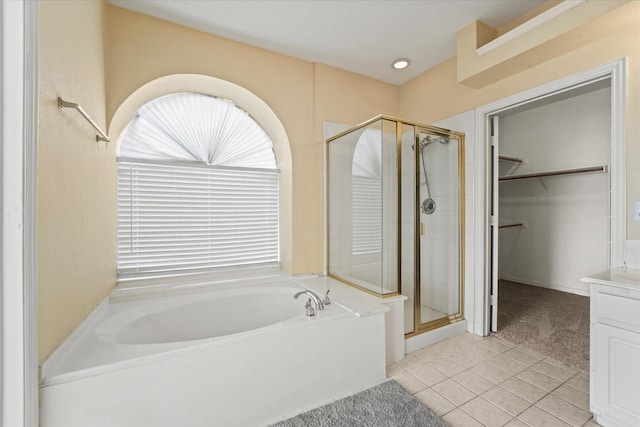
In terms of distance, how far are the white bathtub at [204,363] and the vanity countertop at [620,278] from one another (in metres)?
1.17

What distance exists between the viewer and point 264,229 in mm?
2793

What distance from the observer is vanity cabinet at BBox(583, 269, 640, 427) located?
A: 1.30 metres

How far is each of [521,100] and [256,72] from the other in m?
2.21

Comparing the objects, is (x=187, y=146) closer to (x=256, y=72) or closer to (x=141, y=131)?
(x=141, y=131)

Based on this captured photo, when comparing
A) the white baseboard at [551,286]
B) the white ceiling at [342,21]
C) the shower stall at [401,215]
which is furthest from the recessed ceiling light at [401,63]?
the white baseboard at [551,286]

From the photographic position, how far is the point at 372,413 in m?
1.52

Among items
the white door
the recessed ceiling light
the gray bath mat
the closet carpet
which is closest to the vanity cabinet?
the closet carpet

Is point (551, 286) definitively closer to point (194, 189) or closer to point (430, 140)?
point (430, 140)

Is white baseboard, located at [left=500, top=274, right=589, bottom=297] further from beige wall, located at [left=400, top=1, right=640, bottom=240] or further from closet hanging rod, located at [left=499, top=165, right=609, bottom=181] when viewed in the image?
beige wall, located at [left=400, top=1, right=640, bottom=240]

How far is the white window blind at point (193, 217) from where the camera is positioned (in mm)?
2268

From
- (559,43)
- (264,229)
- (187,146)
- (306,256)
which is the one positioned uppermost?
(559,43)

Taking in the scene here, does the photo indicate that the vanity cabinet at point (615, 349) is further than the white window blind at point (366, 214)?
No

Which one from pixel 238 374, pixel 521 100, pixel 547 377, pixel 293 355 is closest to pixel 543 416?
pixel 547 377

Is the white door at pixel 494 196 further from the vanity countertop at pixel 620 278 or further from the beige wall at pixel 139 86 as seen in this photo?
the vanity countertop at pixel 620 278
